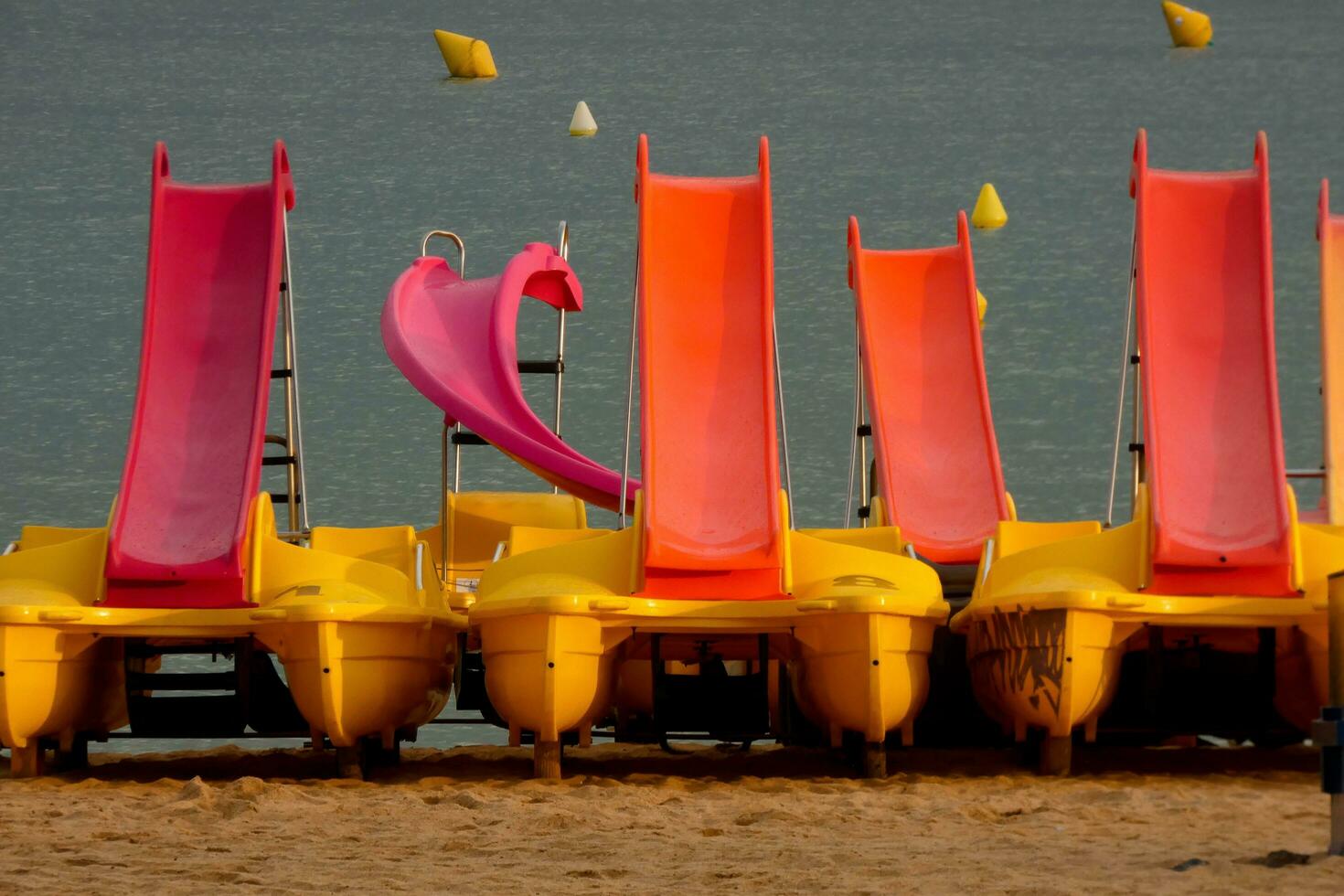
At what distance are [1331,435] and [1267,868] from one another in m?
4.67

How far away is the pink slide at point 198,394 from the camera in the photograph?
301 inches

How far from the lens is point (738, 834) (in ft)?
19.5

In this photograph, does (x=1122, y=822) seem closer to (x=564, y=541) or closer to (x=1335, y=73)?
(x=564, y=541)

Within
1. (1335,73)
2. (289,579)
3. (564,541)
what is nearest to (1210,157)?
(1335,73)

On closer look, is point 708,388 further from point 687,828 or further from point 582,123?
point 582,123

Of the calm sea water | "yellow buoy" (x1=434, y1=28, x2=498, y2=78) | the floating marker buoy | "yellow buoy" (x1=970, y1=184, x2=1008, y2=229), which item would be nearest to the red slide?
the calm sea water

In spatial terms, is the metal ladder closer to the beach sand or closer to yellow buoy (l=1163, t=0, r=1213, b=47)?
the beach sand

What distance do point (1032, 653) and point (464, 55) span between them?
11.2 meters

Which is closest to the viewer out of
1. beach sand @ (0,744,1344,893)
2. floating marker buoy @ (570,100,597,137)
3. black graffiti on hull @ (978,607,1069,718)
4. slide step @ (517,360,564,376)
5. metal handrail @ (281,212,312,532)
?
beach sand @ (0,744,1344,893)

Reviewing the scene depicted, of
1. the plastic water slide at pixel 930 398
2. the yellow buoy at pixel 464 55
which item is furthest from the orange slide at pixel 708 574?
the yellow buoy at pixel 464 55

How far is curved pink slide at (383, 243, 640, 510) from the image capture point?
9.14 m

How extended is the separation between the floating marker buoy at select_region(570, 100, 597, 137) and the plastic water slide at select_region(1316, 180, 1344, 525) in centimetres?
821

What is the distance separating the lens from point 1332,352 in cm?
960

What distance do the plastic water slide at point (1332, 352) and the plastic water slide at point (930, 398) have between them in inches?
58.1
